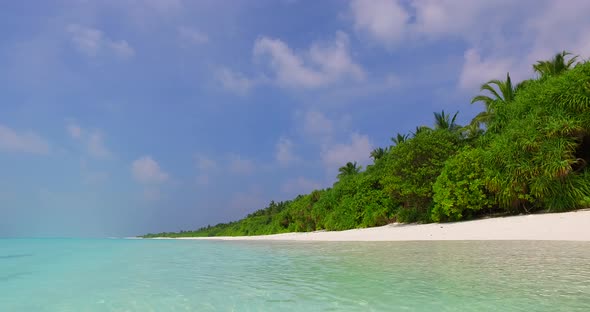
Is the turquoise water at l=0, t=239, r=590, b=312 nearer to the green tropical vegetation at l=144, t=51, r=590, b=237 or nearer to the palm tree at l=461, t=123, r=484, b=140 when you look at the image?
the green tropical vegetation at l=144, t=51, r=590, b=237

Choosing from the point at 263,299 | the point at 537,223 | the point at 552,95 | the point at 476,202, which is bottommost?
the point at 263,299

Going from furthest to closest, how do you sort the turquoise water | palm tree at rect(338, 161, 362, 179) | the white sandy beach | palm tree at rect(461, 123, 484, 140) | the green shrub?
palm tree at rect(338, 161, 362, 179), palm tree at rect(461, 123, 484, 140), the green shrub, the white sandy beach, the turquoise water

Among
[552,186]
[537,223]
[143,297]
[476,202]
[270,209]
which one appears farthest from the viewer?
[270,209]

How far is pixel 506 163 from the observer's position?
58.3 ft

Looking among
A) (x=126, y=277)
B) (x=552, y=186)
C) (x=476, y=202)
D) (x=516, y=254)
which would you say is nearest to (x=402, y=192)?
(x=476, y=202)

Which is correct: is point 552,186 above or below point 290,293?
above

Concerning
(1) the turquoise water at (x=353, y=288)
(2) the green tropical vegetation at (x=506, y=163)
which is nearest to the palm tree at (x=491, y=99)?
(2) the green tropical vegetation at (x=506, y=163)

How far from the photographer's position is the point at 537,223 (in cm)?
1453

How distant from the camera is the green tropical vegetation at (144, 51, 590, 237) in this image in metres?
16.3

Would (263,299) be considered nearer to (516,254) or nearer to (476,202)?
(516,254)

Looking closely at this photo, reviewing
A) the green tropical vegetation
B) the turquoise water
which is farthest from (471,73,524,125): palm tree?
the turquoise water

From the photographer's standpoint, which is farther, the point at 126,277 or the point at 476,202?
the point at 476,202

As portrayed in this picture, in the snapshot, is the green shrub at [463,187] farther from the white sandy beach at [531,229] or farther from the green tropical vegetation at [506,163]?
the white sandy beach at [531,229]

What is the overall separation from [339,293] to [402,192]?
2080 centimetres
